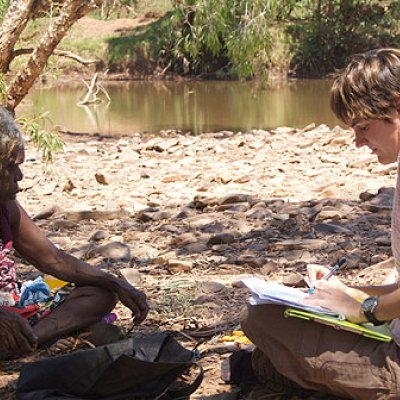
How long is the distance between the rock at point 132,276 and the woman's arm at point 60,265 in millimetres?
973

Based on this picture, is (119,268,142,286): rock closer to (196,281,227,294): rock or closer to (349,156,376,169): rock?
(196,281,227,294): rock

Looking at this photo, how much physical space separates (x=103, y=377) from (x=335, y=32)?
24178 millimetres

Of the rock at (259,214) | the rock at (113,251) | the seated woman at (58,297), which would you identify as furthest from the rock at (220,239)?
the seated woman at (58,297)

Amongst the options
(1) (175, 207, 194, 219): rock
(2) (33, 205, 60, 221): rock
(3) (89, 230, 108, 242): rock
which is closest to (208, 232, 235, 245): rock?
(3) (89, 230, 108, 242): rock

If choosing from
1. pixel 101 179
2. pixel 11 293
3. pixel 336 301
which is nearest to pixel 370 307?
pixel 336 301

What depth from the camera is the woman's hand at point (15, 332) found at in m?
3.07

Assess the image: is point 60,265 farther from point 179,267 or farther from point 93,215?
point 93,215

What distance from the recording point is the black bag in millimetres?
2797

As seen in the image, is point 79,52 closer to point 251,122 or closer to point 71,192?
point 251,122

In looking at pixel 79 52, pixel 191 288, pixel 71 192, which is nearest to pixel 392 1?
pixel 79 52

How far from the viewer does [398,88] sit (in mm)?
2580

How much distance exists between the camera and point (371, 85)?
8.50 feet

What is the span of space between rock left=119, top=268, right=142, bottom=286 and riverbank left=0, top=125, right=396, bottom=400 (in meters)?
0.01

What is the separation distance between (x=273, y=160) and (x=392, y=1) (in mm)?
17433
